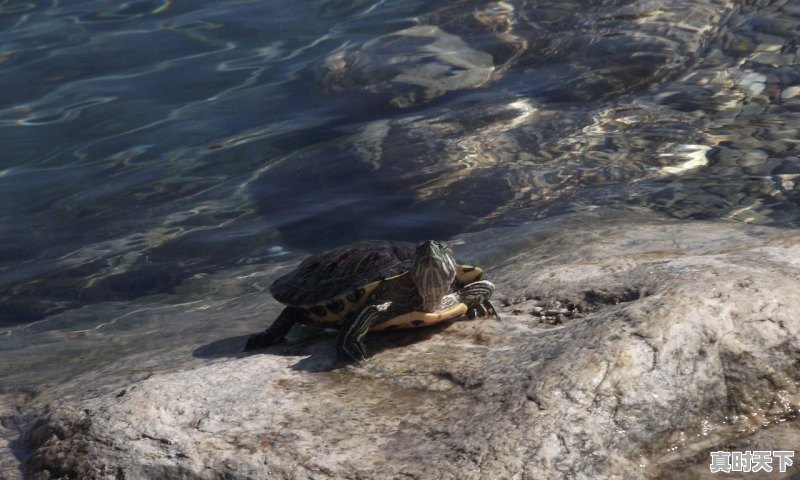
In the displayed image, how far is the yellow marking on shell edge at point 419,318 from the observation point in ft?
13.6

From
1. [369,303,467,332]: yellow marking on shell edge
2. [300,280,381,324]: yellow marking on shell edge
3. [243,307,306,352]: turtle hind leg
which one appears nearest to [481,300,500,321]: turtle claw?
[369,303,467,332]: yellow marking on shell edge

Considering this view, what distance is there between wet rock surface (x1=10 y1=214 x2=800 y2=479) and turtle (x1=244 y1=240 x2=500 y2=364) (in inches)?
4.7

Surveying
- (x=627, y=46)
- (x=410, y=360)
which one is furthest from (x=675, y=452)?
(x=627, y=46)

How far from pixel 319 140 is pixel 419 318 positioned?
5.23 metres

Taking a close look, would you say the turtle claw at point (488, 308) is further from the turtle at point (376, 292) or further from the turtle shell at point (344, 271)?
the turtle shell at point (344, 271)

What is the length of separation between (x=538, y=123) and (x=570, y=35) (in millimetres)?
2307

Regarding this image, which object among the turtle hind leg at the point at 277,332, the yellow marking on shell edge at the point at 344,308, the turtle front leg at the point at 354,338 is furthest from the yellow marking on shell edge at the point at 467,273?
the turtle hind leg at the point at 277,332

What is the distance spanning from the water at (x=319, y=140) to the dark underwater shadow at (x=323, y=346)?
67 centimetres

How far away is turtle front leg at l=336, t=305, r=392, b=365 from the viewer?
4051mm

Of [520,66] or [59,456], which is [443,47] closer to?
[520,66]

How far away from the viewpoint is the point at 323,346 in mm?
4383

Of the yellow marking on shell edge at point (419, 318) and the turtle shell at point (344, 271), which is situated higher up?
the turtle shell at point (344, 271)

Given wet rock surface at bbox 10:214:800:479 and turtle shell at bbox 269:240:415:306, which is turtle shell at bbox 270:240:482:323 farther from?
wet rock surface at bbox 10:214:800:479

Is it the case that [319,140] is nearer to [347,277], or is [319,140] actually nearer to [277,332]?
[277,332]
